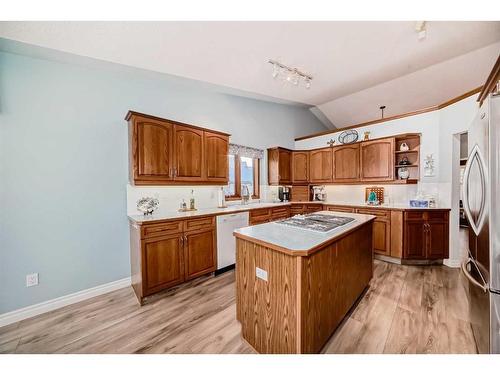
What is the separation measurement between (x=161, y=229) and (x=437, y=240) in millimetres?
3926

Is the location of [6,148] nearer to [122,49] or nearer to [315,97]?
[122,49]

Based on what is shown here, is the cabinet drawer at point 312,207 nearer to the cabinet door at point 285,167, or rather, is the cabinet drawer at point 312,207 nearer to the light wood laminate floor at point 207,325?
the cabinet door at point 285,167

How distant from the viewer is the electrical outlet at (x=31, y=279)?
1979 mm

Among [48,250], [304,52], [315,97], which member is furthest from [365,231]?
[48,250]

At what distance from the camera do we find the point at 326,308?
1.44 metres

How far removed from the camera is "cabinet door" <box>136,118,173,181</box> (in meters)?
2.32

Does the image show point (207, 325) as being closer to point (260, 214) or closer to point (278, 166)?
point (260, 214)

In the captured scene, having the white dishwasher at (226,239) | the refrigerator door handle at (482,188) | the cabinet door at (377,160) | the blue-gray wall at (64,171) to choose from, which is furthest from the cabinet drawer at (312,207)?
the blue-gray wall at (64,171)

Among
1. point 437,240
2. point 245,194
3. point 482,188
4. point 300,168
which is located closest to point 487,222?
point 482,188

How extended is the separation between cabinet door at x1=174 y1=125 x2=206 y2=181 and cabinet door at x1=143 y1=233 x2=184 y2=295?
84 centimetres

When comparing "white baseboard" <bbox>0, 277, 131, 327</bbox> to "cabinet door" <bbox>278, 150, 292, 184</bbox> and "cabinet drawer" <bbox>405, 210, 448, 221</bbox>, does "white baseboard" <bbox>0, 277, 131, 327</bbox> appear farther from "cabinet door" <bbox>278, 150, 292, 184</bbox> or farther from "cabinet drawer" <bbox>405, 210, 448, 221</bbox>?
"cabinet drawer" <bbox>405, 210, 448, 221</bbox>

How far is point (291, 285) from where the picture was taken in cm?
122

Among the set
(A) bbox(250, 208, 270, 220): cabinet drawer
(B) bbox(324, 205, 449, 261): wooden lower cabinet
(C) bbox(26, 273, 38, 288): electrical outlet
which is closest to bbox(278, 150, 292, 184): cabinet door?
(A) bbox(250, 208, 270, 220): cabinet drawer

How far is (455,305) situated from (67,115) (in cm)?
455
